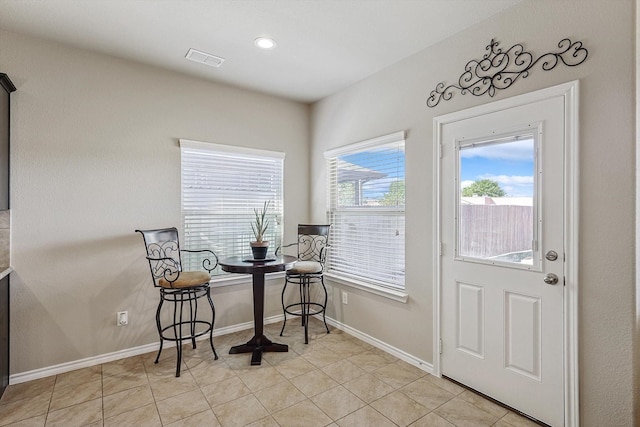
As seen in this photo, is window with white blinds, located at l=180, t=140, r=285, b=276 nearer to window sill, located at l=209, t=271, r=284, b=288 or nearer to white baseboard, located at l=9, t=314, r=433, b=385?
window sill, located at l=209, t=271, r=284, b=288

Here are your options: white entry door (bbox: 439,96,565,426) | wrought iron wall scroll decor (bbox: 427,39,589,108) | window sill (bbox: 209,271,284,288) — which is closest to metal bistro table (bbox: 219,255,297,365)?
window sill (bbox: 209,271,284,288)

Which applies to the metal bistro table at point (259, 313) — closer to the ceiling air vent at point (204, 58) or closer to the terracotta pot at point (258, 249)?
the terracotta pot at point (258, 249)

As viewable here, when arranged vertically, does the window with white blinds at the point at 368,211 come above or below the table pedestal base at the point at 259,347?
above

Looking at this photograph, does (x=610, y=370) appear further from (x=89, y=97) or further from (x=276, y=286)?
(x=89, y=97)

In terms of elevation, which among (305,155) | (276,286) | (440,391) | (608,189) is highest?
(305,155)

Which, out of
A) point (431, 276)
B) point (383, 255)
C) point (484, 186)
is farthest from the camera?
point (383, 255)

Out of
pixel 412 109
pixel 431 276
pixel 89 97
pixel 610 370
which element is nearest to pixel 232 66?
pixel 89 97

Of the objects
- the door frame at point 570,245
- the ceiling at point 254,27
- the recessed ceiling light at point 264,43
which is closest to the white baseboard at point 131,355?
the door frame at point 570,245

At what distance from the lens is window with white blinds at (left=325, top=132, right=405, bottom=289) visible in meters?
3.02

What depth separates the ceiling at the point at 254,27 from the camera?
215 centimetres

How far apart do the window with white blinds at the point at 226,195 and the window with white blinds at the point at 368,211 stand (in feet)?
2.30

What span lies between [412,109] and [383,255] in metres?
1.38

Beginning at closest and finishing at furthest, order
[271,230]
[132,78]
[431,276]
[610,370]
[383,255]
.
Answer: [610,370] → [431,276] → [132,78] → [383,255] → [271,230]

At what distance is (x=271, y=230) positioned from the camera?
12.6ft
